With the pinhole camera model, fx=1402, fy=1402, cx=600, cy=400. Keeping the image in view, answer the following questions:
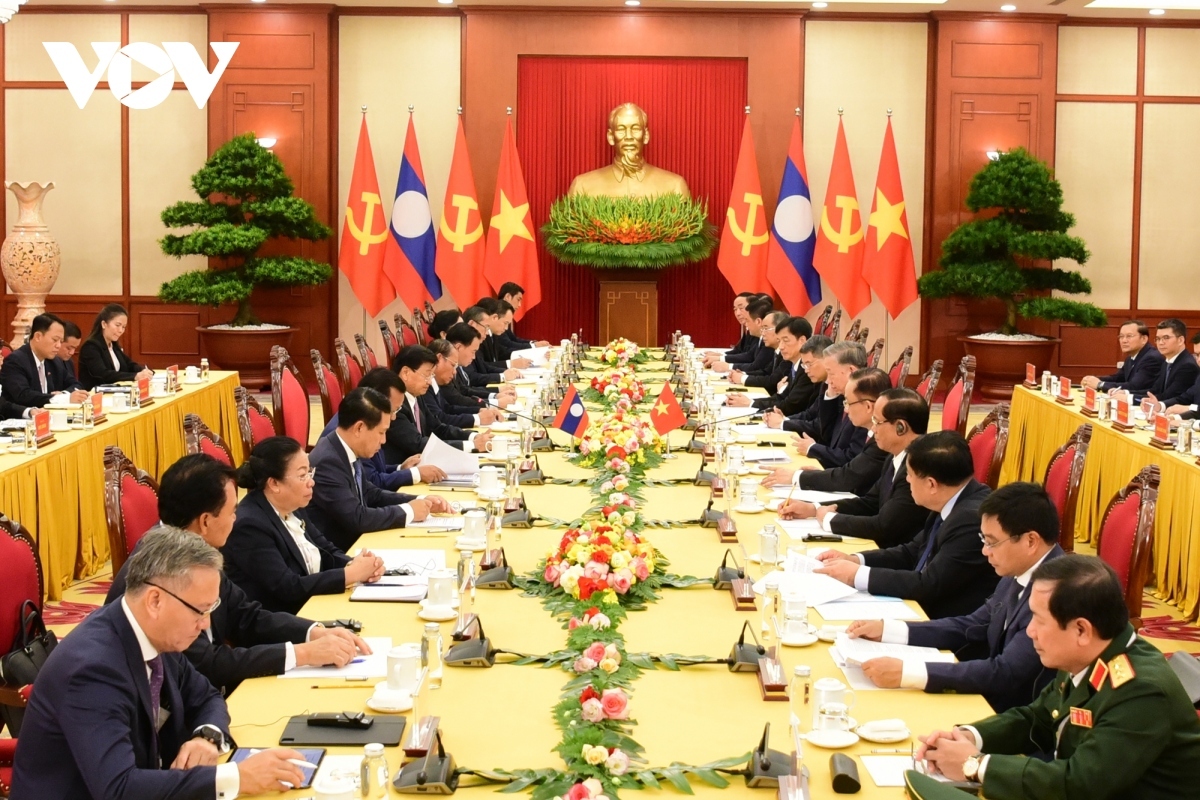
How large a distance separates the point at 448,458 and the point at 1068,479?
2.39 meters

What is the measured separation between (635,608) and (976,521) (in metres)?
1.07

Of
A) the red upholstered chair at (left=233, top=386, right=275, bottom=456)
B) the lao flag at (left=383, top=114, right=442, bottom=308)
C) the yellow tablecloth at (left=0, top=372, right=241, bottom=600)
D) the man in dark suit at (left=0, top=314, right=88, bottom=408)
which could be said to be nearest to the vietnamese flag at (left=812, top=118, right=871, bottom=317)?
the lao flag at (left=383, top=114, right=442, bottom=308)

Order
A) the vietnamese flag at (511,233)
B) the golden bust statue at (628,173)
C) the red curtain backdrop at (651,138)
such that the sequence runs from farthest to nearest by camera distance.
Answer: the red curtain backdrop at (651,138) → the golden bust statue at (628,173) → the vietnamese flag at (511,233)

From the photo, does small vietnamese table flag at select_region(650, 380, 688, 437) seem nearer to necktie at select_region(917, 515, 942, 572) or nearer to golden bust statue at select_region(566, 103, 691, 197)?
necktie at select_region(917, 515, 942, 572)

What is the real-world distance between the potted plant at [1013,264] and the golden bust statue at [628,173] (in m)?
2.40

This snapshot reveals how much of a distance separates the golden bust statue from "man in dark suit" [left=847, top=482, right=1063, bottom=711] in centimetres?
891

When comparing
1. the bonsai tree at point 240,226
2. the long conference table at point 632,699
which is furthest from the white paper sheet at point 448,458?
the bonsai tree at point 240,226

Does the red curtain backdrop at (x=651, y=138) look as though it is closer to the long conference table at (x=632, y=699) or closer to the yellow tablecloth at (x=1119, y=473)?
the yellow tablecloth at (x=1119, y=473)

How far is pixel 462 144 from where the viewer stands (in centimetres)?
1215

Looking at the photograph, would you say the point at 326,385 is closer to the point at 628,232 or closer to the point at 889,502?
the point at 889,502

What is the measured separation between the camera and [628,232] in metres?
11.7

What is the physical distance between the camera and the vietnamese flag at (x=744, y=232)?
12.1 m

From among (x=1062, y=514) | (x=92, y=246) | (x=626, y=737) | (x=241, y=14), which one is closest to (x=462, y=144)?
(x=241, y=14)

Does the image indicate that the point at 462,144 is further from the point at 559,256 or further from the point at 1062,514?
the point at 1062,514
